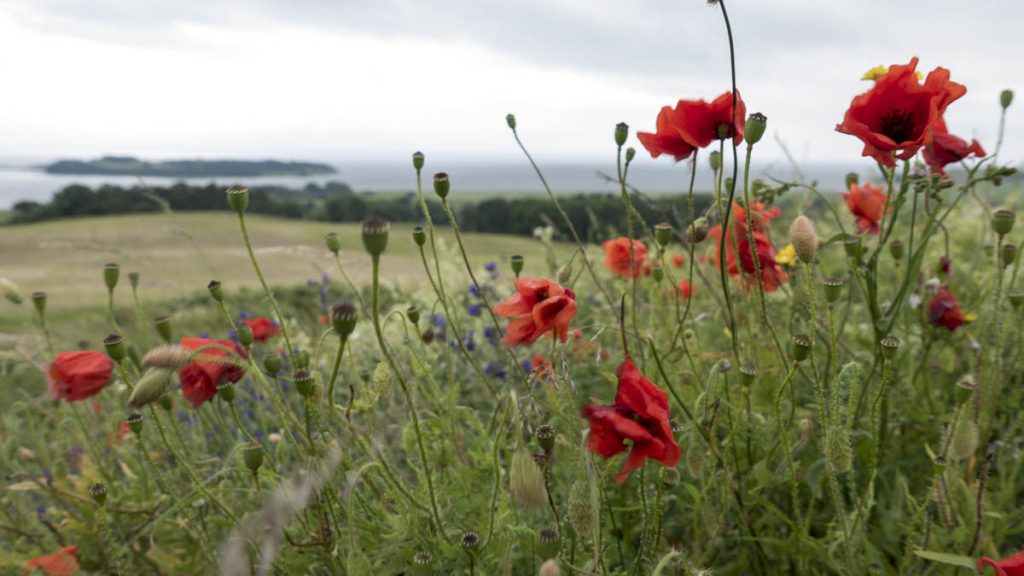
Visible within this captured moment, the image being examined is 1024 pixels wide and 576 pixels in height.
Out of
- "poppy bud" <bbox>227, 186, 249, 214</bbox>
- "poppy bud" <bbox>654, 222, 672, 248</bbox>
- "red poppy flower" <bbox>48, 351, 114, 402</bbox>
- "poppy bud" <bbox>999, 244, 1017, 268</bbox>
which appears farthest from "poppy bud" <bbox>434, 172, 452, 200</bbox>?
"poppy bud" <bbox>999, 244, 1017, 268</bbox>

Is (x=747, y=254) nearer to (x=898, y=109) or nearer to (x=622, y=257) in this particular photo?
(x=898, y=109)

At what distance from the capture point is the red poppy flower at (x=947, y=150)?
5.47 ft

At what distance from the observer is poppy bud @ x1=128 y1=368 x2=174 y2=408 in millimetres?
913

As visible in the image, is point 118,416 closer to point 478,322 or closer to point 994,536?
point 478,322

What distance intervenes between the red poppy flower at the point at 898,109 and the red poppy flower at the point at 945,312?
81 cm

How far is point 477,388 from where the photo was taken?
310cm

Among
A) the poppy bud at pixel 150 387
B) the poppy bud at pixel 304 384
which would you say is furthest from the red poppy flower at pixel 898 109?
the poppy bud at pixel 150 387

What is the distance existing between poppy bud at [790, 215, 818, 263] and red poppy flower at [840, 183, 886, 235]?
99cm

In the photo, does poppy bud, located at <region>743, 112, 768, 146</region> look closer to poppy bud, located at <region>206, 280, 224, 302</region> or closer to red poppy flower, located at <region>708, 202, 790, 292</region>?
red poppy flower, located at <region>708, 202, 790, 292</region>

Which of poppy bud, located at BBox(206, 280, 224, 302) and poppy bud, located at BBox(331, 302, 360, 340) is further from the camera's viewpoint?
poppy bud, located at BBox(206, 280, 224, 302)

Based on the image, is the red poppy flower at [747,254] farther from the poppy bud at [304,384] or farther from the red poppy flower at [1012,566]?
the poppy bud at [304,384]

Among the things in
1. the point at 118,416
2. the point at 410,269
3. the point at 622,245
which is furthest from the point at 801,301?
the point at 410,269

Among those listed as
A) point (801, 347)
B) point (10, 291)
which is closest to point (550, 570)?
point (801, 347)

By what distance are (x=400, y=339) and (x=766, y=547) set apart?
7.11ft
